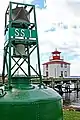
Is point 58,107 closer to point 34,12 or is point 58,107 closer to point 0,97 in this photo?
point 0,97

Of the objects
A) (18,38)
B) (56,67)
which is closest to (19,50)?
(18,38)

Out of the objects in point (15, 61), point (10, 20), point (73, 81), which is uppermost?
point (10, 20)

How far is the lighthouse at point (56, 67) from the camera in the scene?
82069 mm

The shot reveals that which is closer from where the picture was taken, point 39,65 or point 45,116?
point 45,116

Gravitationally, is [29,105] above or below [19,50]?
below

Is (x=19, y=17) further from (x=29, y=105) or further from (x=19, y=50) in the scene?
(x=29, y=105)

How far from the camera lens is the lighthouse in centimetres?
8207

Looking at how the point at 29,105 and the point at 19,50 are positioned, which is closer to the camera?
the point at 29,105

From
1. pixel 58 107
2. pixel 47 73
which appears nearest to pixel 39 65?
pixel 58 107

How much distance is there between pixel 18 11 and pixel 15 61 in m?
1.57

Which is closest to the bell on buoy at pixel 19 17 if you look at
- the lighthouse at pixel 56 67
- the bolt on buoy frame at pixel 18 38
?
the bolt on buoy frame at pixel 18 38

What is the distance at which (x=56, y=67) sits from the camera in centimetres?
8069

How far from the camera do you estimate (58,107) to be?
831cm

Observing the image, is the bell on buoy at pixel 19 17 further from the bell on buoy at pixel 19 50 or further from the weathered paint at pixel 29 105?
the weathered paint at pixel 29 105
